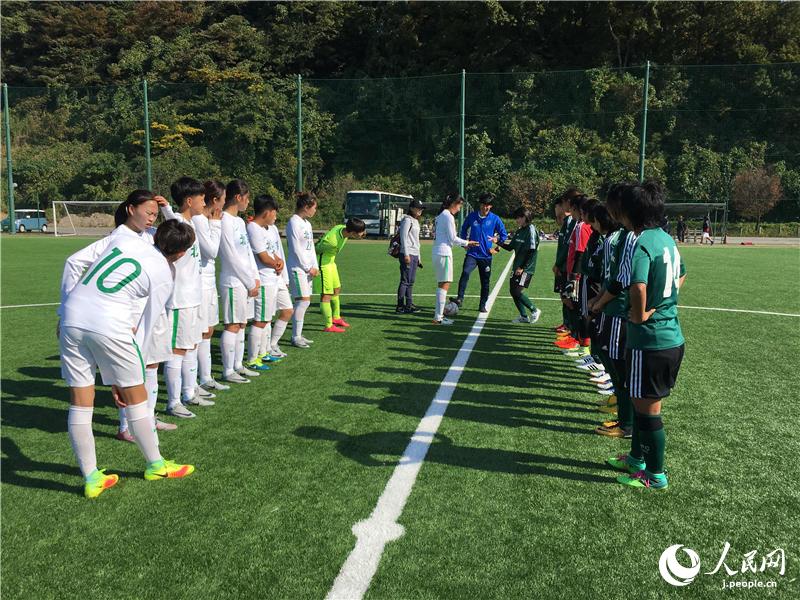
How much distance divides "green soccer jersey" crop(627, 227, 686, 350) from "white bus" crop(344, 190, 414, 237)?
32.4m

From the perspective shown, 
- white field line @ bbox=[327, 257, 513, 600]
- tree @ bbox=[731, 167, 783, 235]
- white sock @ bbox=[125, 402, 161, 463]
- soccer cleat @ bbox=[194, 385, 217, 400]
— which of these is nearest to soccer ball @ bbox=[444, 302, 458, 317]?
white field line @ bbox=[327, 257, 513, 600]

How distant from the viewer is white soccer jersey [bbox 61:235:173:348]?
343 cm

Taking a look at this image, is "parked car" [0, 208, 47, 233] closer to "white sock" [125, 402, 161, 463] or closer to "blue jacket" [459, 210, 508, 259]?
"blue jacket" [459, 210, 508, 259]

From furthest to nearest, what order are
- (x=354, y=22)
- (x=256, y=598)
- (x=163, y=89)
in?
(x=354, y=22)
(x=163, y=89)
(x=256, y=598)

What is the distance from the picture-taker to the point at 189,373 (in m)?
5.32

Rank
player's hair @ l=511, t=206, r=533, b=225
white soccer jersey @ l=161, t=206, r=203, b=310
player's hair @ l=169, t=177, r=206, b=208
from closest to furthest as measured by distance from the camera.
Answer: white soccer jersey @ l=161, t=206, r=203, b=310 < player's hair @ l=169, t=177, r=206, b=208 < player's hair @ l=511, t=206, r=533, b=225

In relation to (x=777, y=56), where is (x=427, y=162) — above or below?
below

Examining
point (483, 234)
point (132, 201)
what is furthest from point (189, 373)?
point (483, 234)

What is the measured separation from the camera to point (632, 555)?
9.76 ft

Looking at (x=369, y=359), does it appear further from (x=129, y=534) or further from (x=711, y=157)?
(x=711, y=157)

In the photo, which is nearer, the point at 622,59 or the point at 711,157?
the point at 711,157

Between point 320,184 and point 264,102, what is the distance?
7554 mm

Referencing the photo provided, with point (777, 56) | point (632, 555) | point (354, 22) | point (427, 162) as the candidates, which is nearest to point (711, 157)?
point (777, 56)

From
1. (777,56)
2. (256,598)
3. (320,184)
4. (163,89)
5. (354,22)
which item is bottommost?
(256,598)
